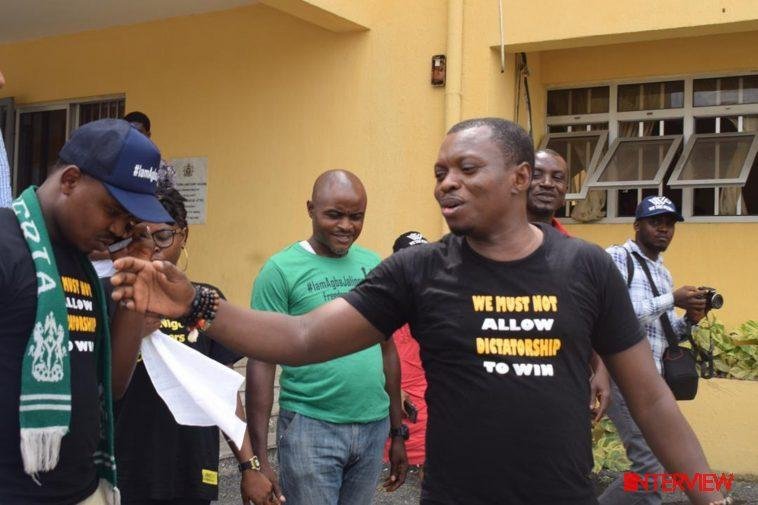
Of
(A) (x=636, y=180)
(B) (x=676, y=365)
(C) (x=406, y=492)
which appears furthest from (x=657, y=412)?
(A) (x=636, y=180)

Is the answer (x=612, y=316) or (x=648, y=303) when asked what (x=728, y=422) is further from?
(x=612, y=316)

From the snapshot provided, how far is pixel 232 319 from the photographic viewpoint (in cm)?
277

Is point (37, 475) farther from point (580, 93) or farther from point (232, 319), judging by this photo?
point (580, 93)

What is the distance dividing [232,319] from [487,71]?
5.84m

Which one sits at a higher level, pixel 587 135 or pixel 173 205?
pixel 587 135

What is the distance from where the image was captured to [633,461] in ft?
18.3

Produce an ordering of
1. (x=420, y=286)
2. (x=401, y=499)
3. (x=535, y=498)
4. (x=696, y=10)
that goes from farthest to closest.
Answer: (x=696, y=10), (x=401, y=499), (x=420, y=286), (x=535, y=498)

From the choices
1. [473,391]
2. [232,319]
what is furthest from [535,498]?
[232,319]

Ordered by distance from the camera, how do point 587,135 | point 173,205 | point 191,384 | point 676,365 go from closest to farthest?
point 191,384 → point 173,205 → point 676,365 → point 587,135

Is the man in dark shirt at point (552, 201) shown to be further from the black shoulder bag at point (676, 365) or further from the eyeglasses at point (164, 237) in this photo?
the eyeglasses at point (164, 237)

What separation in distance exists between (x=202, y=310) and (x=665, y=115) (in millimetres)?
6969

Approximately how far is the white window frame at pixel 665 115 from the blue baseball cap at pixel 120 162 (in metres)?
6.64

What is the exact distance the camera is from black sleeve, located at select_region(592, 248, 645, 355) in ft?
9.27

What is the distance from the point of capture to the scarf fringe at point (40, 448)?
2578 mm
